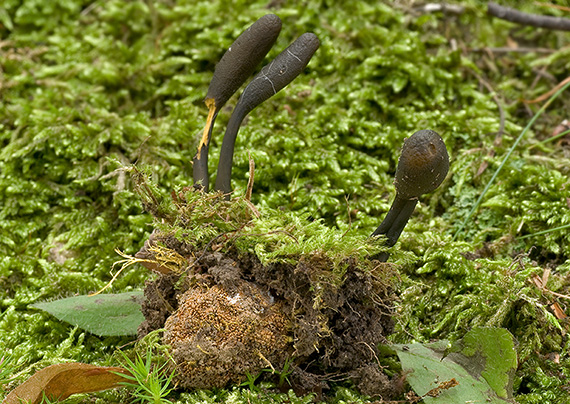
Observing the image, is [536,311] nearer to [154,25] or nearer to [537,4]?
[537,4]

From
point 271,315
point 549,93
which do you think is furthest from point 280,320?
point 549,93

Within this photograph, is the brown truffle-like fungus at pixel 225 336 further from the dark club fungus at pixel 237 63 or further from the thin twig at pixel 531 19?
the thin twig at pixel 531 19

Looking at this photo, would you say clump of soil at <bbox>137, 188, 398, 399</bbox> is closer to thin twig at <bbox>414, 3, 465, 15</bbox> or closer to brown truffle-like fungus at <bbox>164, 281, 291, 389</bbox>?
brown truffle-like fungus at <bbox>164, 281, 291, 389</bbox>

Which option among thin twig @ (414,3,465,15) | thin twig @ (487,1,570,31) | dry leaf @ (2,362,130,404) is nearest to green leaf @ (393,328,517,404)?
dry leaf @ (2,362,130,404)

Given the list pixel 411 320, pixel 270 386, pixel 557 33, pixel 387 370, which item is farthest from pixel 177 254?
pixel 557 33

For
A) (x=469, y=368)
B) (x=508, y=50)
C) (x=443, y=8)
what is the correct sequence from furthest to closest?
(x=443, y=8), (x=508, y=50), (x=469, y=368)

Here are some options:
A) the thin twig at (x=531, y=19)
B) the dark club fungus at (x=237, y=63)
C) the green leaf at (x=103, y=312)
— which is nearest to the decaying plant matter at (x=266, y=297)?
the green leaf at (x=103, y=312)

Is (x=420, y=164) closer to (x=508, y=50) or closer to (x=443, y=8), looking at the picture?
(x=508, y=50)
